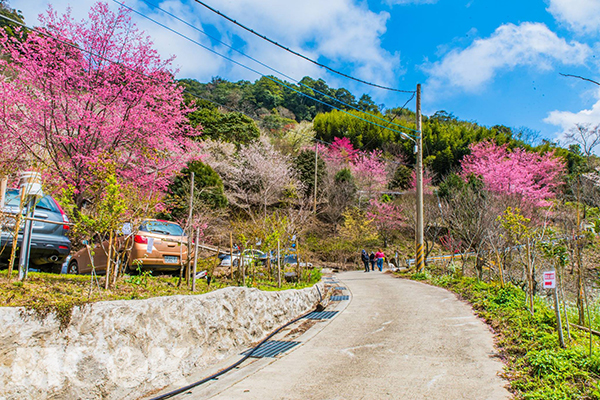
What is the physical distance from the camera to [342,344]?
617cm

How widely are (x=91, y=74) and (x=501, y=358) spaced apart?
9.87m

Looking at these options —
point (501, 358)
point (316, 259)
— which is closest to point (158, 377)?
point (501, 358)

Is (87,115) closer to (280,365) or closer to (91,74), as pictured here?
(91,74)

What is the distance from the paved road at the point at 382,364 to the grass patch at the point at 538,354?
0.23m

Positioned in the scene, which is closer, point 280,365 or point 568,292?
point 280,365

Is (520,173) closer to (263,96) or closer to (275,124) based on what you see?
(275,124)

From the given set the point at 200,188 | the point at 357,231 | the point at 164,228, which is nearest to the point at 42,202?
the point at 164,228

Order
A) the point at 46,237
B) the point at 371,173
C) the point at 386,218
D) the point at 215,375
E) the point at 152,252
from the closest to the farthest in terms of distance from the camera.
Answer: the point at 215,375
the point at 46,237
the point at 152,252
the point at 386,218
the point at 371,173

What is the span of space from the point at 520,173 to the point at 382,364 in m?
25.9

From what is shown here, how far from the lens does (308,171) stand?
31.3m

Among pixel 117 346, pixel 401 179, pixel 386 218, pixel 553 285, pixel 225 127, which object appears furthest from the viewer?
pixel 401 179

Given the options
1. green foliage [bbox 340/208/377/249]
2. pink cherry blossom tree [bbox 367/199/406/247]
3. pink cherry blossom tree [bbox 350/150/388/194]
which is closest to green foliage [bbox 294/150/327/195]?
pink cherry blossom tree [bbox 350/150/388/194]

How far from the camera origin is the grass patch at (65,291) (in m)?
3.50

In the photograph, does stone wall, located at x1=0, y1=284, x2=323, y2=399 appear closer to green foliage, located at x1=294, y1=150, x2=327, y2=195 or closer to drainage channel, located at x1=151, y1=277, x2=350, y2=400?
drainage channel, located at x1=151, y1=277, x2=350, y2=400
